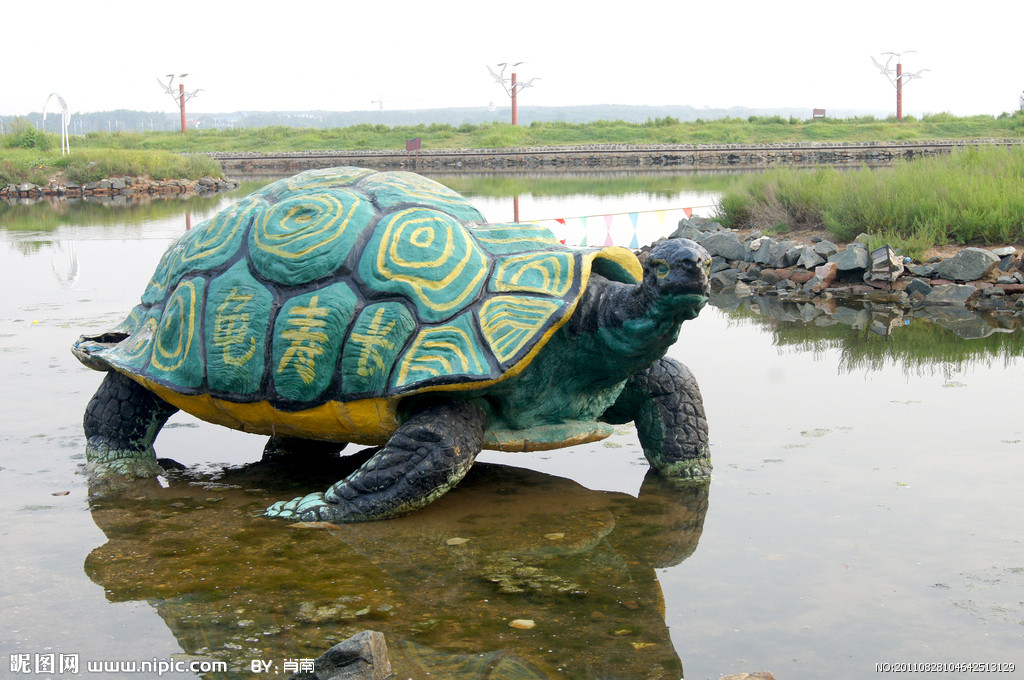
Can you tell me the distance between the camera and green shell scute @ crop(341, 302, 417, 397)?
15.9 ft

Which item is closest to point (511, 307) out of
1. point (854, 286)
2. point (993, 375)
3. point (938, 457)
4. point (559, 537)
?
point (559, 537)

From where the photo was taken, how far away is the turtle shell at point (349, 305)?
482cm

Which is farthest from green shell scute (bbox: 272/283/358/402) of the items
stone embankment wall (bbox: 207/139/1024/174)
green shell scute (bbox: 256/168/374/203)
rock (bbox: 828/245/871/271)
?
stone embankment wall (bbox: 207/139/1024/174)

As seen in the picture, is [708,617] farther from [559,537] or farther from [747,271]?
[747,271]

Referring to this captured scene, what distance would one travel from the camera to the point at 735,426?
6527 millimetres

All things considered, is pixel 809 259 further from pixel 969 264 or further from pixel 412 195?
pixel 412 195

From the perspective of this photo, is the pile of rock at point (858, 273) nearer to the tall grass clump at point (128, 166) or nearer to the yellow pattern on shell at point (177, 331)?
the yellow pattern on shell at point (177, 331)

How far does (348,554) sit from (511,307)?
55.9 inches

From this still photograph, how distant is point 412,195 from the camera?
5.56 meters

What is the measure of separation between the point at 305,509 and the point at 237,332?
1.03 metres

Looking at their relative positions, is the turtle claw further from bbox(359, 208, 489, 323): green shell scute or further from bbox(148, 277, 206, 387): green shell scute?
bbox(359, 208, 489, 323): green shell scute

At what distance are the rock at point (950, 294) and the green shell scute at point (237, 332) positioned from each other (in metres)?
8.22

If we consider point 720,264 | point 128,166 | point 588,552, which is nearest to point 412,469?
point 588,552

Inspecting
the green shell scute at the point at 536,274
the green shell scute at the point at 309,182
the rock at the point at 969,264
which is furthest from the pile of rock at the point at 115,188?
the green shell scute at the point at 536,274
